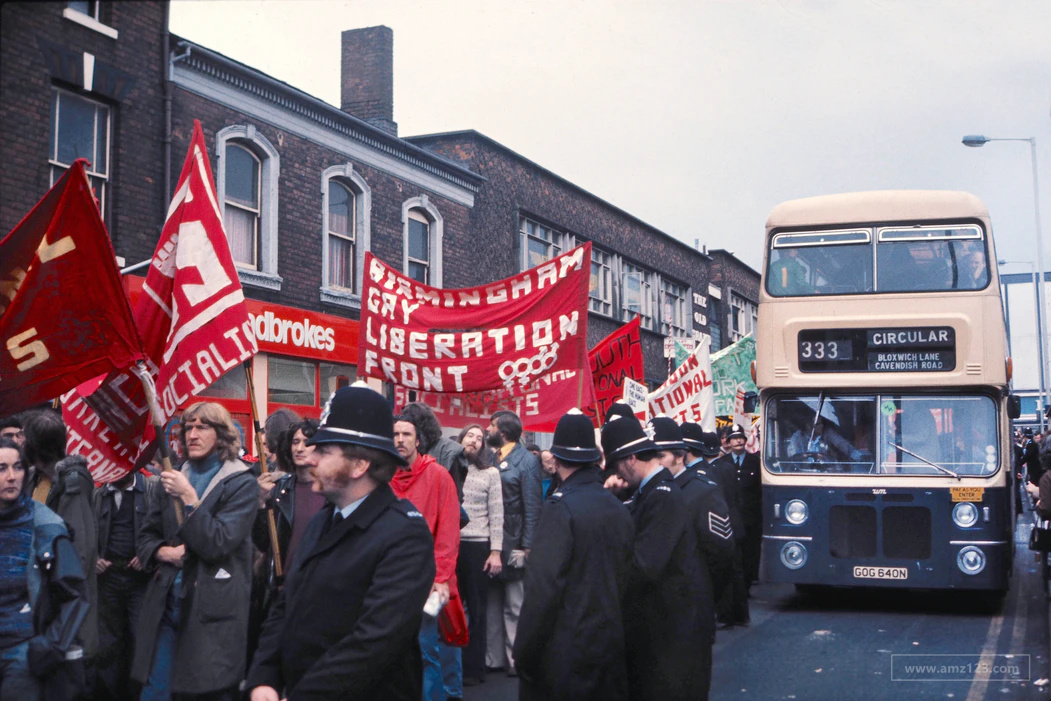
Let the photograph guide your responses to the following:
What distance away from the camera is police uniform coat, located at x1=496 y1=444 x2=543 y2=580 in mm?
9312

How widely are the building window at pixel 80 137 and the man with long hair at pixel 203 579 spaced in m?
9.00

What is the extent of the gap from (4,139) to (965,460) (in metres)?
11.3

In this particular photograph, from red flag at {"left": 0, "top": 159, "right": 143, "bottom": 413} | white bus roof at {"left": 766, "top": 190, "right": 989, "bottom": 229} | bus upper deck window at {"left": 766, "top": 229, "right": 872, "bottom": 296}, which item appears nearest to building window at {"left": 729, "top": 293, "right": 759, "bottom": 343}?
white bus roof at {"left": 766, "top": 190, "right": 989, "bottom": 229}

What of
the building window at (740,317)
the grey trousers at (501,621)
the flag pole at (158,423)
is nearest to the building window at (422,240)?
the grey trousers at (501,621)

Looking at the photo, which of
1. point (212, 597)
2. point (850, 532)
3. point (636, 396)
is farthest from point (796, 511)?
point (212, 597)

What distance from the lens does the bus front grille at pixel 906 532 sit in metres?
11.8

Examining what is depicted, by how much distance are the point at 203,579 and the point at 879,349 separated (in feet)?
27.0

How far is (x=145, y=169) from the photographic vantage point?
15.6m

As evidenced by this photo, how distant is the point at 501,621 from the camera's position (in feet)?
30.6

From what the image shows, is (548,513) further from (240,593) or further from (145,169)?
(145,169)

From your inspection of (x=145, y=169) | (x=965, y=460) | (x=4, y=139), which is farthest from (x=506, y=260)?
(x=965, y=460)

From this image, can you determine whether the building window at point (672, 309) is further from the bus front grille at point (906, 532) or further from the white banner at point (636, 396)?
the bus front grille at point (906, 532)

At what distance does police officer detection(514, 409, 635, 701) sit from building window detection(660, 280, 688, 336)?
107ft

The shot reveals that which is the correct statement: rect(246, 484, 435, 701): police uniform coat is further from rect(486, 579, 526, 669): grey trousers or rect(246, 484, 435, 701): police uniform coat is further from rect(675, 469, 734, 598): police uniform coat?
rect(486, 579, 526, 669): grey trousers
